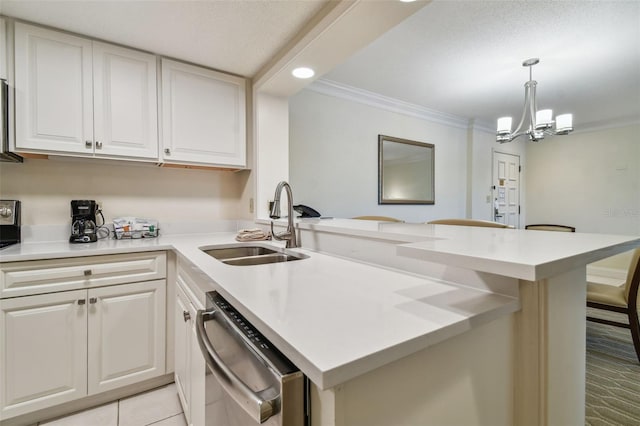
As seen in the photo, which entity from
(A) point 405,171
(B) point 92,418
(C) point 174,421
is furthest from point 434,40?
(B) point 92,418

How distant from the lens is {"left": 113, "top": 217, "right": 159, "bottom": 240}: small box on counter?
2.01 meters

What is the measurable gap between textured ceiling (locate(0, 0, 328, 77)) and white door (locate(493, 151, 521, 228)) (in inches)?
173

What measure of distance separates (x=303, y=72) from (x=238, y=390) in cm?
197

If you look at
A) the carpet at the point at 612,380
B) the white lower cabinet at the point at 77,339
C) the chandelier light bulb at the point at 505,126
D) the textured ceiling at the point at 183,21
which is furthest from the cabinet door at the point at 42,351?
the chandelier light bulb at the point at 505,126

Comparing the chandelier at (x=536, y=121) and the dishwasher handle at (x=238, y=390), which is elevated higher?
the chandelier at (x=536, y=121)

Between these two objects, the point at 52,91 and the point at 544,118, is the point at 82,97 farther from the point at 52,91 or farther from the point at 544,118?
the point at 544,118

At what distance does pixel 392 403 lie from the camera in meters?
0.54

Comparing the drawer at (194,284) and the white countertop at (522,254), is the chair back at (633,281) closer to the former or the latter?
the white countertop at (522,254)

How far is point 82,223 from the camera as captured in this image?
1.87m

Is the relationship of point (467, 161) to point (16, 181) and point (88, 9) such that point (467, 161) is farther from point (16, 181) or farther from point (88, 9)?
point (16, 181)

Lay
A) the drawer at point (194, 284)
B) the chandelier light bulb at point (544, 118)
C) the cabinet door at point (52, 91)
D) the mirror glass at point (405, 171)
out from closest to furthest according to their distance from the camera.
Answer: the drawer at point (194, 284) < the cabinet door at point (52, 91) < the chandelier light bulb at point (544, 118) < the mirror glass at point (405, 171)

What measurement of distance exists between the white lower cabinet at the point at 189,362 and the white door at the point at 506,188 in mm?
4986

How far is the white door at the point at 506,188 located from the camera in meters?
4.84

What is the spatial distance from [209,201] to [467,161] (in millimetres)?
3936
